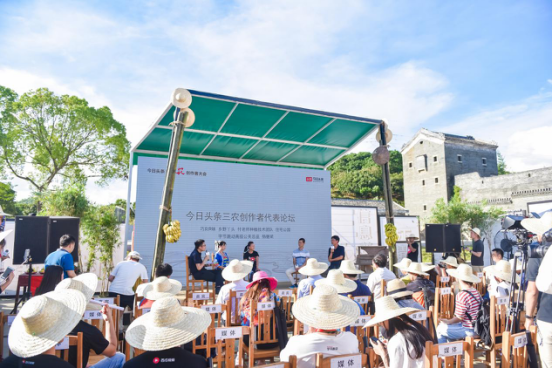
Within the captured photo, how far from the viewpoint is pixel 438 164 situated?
29.5 metres

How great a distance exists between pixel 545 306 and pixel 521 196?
23.9m

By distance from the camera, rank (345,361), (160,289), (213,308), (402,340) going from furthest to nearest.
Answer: (160,289) < (213,308) < (402,340) < (345,361)

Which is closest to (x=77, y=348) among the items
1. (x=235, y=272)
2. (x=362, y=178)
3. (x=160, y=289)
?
(x=160, y=289)

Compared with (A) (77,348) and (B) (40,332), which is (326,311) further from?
(B) (40,332)

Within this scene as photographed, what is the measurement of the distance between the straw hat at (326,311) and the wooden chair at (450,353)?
1.75 ft

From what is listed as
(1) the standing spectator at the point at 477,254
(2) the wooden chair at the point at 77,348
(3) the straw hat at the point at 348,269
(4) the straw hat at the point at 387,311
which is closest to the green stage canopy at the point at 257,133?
(3) the straw hat at the point at 348,269

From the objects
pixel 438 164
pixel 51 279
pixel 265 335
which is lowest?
pixel 265 335

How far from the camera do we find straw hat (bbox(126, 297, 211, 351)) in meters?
1.81

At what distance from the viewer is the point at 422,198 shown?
102 ft

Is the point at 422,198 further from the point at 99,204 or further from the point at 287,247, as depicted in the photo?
the point at 99,204

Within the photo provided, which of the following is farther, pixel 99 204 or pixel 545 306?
pixel 99 204

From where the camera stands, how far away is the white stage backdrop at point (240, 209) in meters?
7.73

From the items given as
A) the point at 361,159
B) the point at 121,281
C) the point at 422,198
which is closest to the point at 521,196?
the point at 422,198

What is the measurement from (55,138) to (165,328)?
18105 mm
